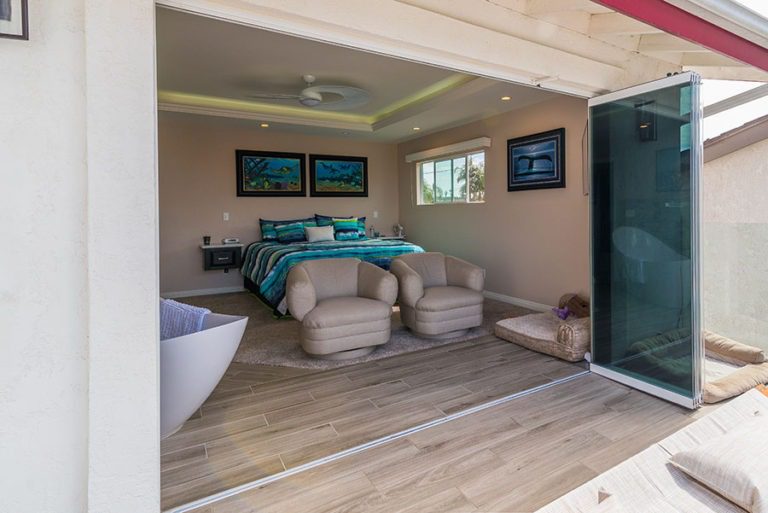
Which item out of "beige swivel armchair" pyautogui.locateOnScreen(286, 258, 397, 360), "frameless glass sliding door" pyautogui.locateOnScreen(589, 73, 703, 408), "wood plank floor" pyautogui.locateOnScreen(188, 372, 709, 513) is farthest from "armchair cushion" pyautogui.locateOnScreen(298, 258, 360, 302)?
"frameless glass sliding door" pyautogui.locateOnScreen(589, 73, 703, 408)

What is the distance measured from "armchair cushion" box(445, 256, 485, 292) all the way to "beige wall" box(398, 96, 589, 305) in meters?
1.10

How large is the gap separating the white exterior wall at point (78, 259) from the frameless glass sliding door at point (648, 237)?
9.33 feet

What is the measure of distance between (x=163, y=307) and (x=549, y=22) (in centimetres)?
285

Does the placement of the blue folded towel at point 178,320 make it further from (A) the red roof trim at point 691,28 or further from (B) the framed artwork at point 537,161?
(B) the framed artwork at point 537,161

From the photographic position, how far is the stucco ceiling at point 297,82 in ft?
11.6

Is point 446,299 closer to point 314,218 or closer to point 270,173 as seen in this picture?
point 314,218

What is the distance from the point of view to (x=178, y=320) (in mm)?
2115

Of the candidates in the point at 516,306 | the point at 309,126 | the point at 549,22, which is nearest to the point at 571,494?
the point at 549,22

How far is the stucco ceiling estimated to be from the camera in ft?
11.6

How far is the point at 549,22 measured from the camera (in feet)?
8.57

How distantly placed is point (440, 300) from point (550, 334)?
99cm

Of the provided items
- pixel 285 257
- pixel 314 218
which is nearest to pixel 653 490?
pixel 285 257

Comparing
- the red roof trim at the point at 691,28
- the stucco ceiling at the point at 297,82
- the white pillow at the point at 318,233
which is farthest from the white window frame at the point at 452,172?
the red roof trim at the point at 691,28

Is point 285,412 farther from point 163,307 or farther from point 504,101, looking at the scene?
point 504,101
